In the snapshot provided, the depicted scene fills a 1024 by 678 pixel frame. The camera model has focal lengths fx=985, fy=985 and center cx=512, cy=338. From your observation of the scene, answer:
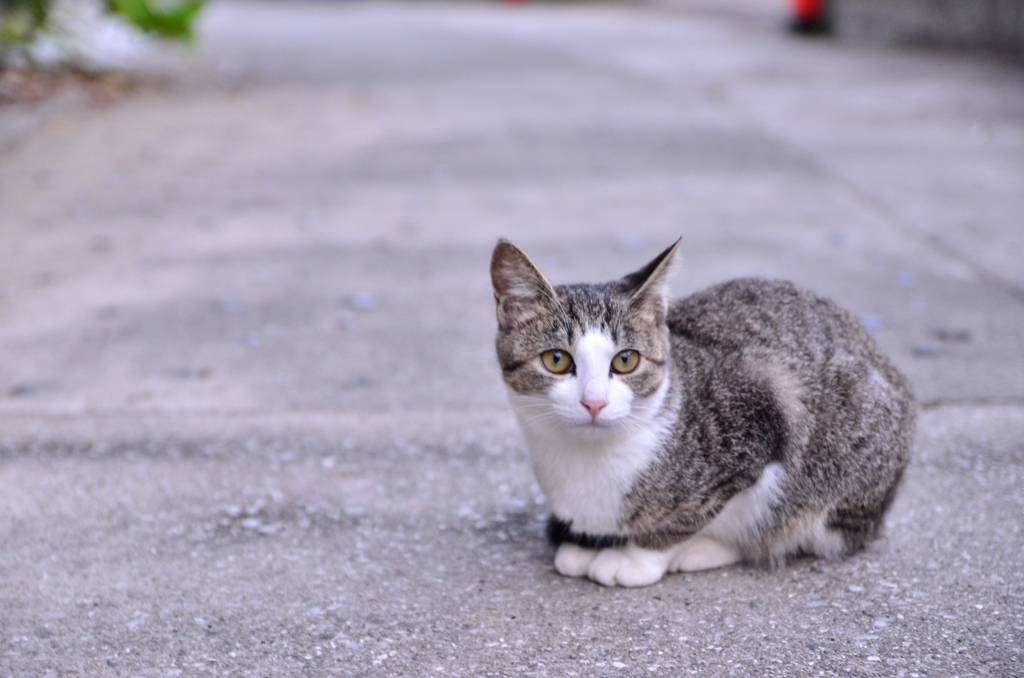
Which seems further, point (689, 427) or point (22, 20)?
point (22, 20)

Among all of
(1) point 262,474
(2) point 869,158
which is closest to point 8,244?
(1) point 262,474

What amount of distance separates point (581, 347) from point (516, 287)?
0.87 feet

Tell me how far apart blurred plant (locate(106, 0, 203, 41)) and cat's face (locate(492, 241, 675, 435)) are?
8.24 meters

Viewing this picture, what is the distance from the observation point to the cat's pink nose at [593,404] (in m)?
2.47

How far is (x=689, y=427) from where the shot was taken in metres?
2.73

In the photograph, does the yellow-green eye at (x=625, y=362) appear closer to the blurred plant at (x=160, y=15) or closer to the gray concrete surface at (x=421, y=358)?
the gray concrete surface at (x=421, y=358)

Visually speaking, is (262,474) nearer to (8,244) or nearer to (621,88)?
(8,244)

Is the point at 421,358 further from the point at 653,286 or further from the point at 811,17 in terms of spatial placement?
the point at 811,17

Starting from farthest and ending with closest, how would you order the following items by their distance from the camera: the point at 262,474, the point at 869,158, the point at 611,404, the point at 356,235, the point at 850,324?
the point at 869,158 → the point at 356,235 → the point at 262,474 → the point at 850,324 → the point at 611,404

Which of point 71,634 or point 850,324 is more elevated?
point 850,324

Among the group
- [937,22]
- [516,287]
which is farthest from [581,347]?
[937,22]

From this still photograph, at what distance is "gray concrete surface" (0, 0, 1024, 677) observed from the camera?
258 cm

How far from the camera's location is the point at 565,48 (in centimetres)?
1417

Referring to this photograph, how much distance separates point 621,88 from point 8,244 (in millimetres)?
6808
